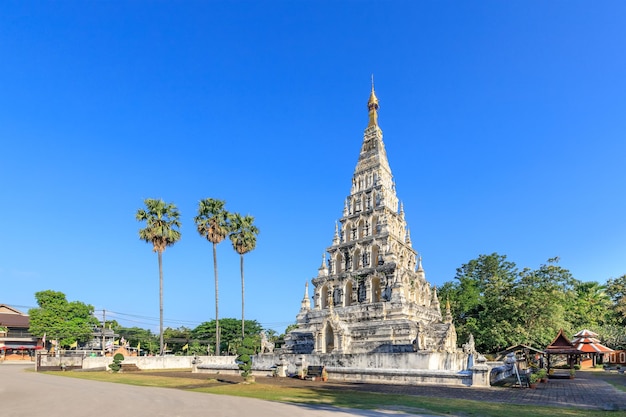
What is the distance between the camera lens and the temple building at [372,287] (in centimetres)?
3497

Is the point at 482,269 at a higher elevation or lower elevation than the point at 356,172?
lower

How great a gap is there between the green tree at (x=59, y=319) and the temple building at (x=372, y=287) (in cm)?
4396

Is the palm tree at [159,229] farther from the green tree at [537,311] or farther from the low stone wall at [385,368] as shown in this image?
the green tree at [537,311]

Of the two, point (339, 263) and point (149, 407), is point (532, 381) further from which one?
point (339, 263)

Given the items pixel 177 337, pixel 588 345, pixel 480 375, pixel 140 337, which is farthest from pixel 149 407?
pixel 140 337

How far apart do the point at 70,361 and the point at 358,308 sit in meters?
34.4

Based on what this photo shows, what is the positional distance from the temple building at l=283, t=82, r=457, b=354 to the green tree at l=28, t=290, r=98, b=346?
4396 centimetres

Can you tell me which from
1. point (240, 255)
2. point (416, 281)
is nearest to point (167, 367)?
point (240, 255)

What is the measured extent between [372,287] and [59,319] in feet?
176

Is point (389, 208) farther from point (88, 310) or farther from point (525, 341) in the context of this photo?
point (88, 310)

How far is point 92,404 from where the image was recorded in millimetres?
14578

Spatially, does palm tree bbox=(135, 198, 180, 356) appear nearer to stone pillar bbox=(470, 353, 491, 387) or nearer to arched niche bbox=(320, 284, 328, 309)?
arched niche bbox=(320, 284, 328, 309)

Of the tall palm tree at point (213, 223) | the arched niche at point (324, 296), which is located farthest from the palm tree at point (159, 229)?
the arched niche at point (324, 296)

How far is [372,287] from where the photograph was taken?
131ft
